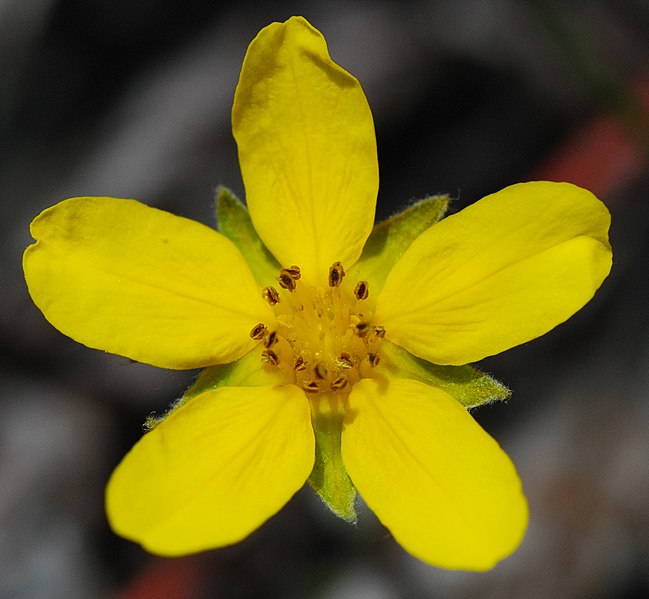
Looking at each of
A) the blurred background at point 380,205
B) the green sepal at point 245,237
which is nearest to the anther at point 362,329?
the green sepal at point 245,237

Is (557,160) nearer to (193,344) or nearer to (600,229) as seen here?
(600,229)

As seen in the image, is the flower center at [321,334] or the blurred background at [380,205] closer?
the flower center at [321,334]

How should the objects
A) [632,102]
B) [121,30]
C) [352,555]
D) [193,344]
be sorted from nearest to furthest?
1. [193,344]
2. [632,102]
3. [352,555]
4. [121,30]

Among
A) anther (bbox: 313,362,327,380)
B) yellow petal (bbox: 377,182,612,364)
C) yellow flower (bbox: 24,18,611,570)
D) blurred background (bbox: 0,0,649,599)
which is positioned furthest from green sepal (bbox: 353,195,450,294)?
blurred background (bbox: 0,0,649,599)

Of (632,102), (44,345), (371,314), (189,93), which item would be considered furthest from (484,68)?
(44,345)

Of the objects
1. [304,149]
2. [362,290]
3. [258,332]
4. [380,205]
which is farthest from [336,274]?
[380,205]

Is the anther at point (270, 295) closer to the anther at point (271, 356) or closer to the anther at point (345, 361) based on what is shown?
the anther at point (271, 356)
